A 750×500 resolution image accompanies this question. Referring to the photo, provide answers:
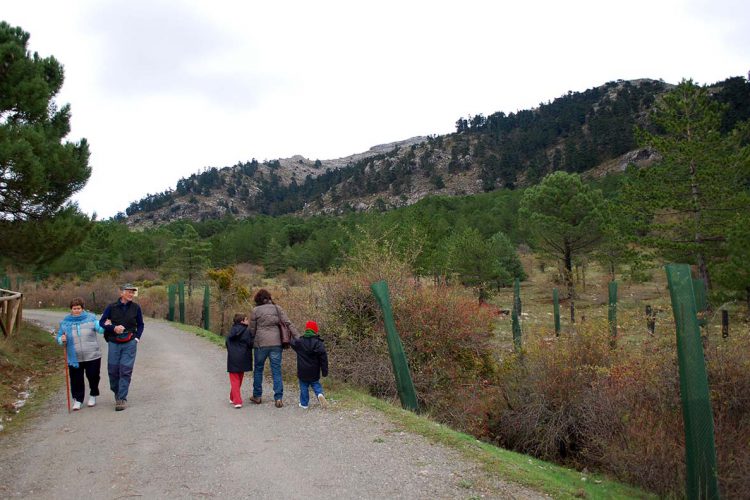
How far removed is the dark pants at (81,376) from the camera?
8.05 metres

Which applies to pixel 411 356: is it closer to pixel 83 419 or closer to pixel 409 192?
pixel 83 419

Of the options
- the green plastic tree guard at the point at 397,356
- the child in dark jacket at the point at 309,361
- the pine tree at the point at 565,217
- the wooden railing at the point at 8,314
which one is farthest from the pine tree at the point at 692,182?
the wooden railing at the point at 8,314

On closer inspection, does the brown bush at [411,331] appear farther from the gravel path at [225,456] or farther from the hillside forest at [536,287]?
the gravel path at [225,456]

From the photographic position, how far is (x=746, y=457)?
20.6 ft

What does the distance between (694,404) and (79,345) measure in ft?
26.8

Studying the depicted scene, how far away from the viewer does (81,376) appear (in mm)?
8203

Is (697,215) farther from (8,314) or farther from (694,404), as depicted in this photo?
(8,314)

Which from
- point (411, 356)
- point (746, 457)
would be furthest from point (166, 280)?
point (746, 457)

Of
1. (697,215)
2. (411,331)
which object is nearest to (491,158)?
(697,215)

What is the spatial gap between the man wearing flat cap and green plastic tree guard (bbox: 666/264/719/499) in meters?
7.14

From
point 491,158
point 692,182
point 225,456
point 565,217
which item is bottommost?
point 225,456

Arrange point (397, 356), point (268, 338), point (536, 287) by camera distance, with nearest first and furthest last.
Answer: point (268, 338) → point (397, 356) → point (536, 287)

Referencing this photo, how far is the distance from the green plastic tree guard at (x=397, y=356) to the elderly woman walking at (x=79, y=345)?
4241 millimetres

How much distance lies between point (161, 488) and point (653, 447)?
597cm
